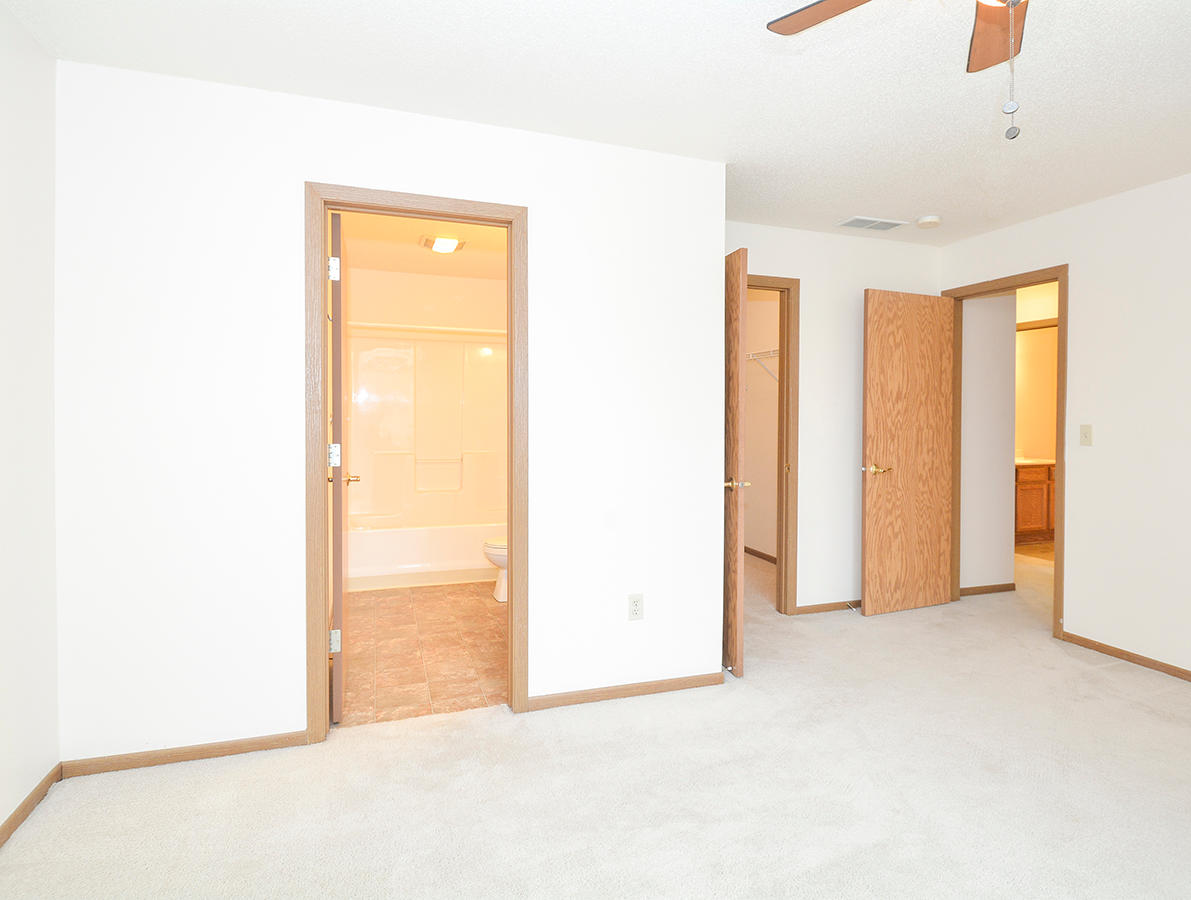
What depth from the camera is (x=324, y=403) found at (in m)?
2.58

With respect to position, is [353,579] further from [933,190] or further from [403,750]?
[933,190]

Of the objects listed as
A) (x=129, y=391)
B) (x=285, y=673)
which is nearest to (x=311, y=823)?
(x=285, y=673)

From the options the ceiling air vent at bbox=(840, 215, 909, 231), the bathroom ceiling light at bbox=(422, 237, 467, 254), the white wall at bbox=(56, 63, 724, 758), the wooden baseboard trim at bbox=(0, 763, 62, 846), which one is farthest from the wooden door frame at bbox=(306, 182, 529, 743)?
the ceiling air vent at bbox=(840, 215, 909, 231)

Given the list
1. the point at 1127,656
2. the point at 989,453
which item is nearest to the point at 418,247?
the point at 989,453

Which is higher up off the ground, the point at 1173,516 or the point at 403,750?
the point at 1173,516

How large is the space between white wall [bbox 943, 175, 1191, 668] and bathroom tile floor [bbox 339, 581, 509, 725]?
314 centimetres

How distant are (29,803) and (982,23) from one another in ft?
10.8

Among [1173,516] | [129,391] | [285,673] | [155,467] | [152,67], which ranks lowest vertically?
[285,673]

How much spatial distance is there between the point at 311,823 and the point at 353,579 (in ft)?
10.6

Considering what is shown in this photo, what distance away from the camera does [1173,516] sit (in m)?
3.34

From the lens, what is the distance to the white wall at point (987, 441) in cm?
470

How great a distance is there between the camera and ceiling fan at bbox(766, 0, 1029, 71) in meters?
1.42

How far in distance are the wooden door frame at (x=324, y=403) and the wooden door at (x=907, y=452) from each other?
96.5 inches

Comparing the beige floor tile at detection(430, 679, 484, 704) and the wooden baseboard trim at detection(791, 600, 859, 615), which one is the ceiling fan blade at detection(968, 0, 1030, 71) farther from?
the wooden baseboard trim at detection(791, 600, 859, 615)
